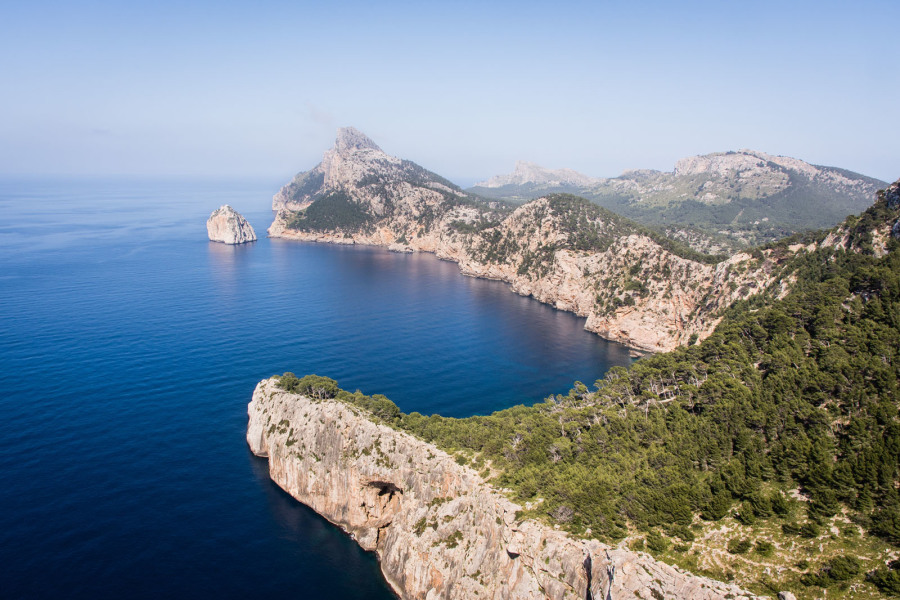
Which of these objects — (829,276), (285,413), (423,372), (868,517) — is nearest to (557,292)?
(423,372)

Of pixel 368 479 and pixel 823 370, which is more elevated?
pixel 823 370

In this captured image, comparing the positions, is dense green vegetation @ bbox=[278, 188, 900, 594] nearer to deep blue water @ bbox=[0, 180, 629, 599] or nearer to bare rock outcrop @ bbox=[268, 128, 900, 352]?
deep blue water @ bbox=[0, 180, 629, 599]

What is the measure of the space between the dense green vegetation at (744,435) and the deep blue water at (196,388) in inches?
708

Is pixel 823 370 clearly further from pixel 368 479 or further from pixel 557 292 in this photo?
pixel 557 292

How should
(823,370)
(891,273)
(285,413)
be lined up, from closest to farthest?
(823,370), (891,273), (285,413)

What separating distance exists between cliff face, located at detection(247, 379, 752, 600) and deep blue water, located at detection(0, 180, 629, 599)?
3074 millimetres

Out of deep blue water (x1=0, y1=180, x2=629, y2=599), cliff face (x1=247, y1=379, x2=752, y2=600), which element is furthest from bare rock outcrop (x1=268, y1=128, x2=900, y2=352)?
cliff face (x1=247, y1=379, x2=752, y2=600)

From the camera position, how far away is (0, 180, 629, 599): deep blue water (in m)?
47.6

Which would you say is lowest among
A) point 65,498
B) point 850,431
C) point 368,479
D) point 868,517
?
point 65,498

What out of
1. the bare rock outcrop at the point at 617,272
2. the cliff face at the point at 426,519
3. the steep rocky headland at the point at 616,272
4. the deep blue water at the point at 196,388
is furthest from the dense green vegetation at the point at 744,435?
the steep rocky headland at the point at 616,272

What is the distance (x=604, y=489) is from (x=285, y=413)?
40.0 m

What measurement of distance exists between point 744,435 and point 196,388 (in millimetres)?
77753

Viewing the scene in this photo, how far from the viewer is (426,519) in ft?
159

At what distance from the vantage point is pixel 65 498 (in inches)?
2137
